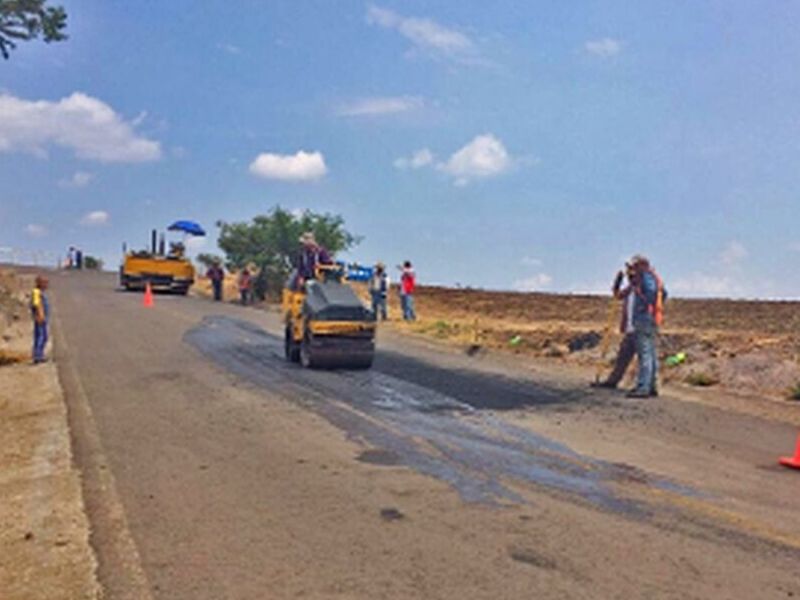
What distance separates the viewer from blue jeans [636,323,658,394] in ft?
45.0

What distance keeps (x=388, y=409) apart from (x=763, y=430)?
468 cm

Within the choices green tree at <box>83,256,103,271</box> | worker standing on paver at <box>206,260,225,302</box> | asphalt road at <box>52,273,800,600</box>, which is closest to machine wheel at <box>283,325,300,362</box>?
asphalt road at <box>52,273,800,600</box>

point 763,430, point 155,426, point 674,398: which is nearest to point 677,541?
point 763,430

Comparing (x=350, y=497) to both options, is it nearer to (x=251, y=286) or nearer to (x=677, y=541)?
(x=677, y=541)

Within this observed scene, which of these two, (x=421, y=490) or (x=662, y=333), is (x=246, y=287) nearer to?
(x=662, y=333)

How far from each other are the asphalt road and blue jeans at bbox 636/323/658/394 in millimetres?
458

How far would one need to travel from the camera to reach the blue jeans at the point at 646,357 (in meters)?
13.7

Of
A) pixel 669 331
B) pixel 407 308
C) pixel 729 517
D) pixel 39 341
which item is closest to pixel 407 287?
pixel 407 308

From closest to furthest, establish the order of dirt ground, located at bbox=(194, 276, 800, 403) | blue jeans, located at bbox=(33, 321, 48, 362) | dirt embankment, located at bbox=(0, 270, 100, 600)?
dirt embankment, located at bbox=(0, 270, 100, 600), dirt ground, located at bbox=(194, 276, 800, 403), blue jeans, located at bbox=(33, 321, 48, 362)

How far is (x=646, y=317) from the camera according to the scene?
14.1m

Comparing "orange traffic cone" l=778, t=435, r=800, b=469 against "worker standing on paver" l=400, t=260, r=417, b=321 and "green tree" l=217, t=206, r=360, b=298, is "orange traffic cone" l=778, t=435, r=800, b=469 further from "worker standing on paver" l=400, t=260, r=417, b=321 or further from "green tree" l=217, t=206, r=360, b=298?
"green tree" l=217, t=206, r=360, b=298

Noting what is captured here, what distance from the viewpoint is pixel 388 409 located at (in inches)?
452

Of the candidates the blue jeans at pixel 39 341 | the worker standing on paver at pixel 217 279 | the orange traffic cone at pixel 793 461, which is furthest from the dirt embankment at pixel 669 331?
the blue jeans at pixel 39 341

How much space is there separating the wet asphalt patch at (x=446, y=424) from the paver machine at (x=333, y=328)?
293mm
